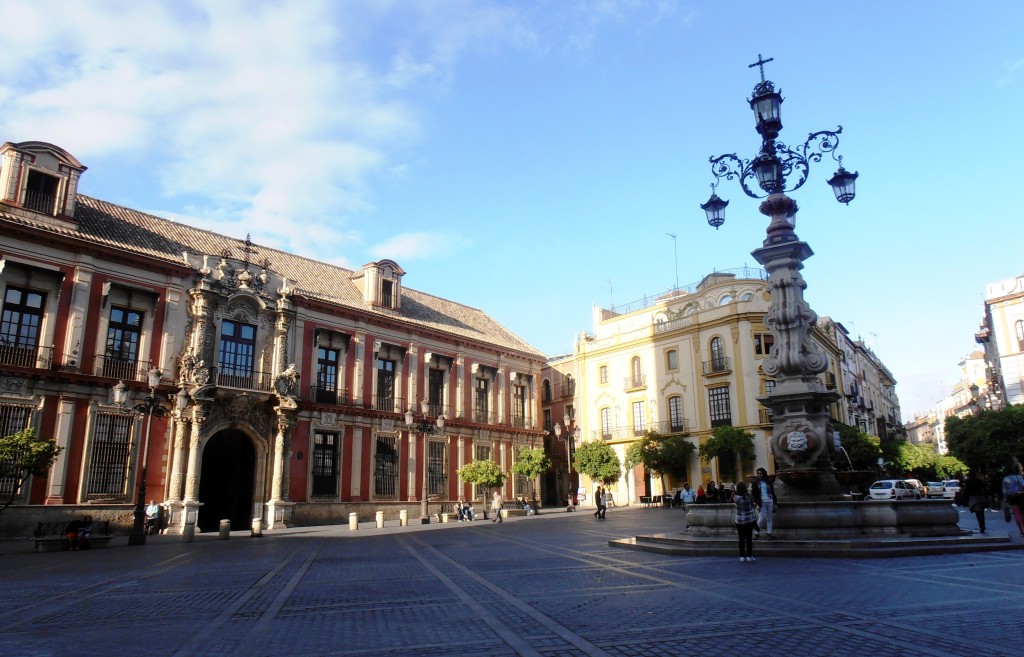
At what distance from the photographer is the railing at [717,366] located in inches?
1607

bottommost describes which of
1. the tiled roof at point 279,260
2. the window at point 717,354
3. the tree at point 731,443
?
the tree at point 731,443

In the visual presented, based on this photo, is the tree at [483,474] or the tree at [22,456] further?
the tree at [483,474]

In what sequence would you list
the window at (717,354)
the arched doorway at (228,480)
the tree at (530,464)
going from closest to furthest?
the arched doorway at (228,480)
the tree at (530,464)
the window at (717,354)

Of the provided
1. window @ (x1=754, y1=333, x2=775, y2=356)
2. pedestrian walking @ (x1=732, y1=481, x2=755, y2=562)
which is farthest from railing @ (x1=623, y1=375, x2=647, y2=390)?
pedestrian walking @ (x1=732, y1=481, x2=755, y2=562)

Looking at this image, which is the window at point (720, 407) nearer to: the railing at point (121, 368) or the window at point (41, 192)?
the railing at point (121, 368)

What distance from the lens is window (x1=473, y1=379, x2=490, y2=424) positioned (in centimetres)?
3853

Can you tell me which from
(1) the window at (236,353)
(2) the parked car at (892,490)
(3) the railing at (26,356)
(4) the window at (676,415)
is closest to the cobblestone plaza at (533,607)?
(3) the railing at (26,356)

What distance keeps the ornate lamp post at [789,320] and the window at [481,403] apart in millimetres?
25623

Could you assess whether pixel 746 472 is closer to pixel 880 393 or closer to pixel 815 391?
pixel 815 391

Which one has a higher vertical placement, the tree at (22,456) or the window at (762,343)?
the window at (762,343)

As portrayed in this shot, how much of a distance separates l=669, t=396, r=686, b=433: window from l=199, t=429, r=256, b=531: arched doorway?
26058 millimetres

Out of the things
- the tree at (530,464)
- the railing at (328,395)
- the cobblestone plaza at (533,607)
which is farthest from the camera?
the tree at (530,464)

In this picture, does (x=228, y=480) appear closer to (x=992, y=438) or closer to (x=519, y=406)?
(x=519, y=406)

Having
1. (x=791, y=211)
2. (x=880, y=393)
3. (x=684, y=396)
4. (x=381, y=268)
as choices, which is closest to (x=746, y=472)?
(x=684, y=396)
